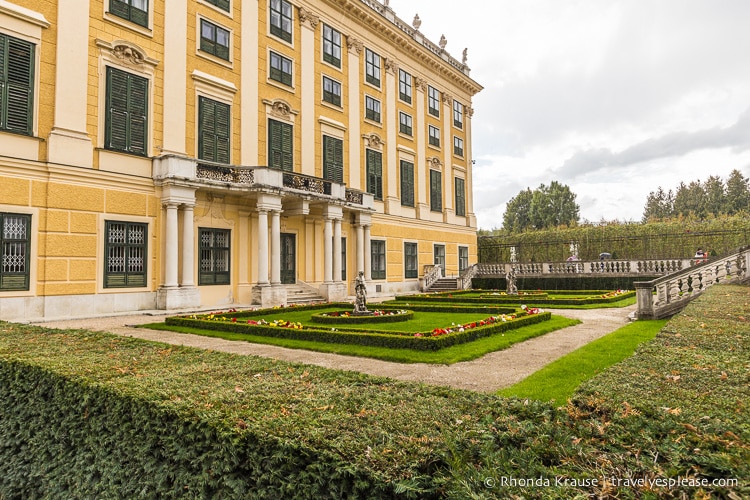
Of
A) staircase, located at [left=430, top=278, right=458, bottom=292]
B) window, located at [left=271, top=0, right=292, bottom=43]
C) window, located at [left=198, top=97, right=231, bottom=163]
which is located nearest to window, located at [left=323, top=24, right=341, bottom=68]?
window, located at [left=271, top=0, right=292, bottom=43]

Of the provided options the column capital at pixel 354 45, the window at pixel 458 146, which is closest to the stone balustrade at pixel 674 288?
the column capital at pixel 354 45

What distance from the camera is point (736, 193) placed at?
6931 centimetres

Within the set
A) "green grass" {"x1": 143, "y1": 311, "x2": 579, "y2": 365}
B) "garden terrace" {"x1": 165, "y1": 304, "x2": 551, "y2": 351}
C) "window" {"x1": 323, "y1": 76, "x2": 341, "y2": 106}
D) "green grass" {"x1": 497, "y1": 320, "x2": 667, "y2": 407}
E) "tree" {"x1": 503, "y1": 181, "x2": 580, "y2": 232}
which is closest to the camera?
"green grass" {"x1": 497, "y1": 320, "x2": 667, "y2": 407}

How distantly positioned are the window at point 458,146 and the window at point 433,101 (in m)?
2.90

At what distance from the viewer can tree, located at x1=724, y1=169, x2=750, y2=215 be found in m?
67.8

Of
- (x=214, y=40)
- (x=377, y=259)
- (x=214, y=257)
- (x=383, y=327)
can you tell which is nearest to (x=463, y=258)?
(x=377, y=259)

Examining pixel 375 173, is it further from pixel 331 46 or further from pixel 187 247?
pixel 187 247

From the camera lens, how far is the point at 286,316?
15.5 m

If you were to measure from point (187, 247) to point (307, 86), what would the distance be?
38.3 ft

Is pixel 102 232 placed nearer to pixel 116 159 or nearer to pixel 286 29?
pixel 116 159

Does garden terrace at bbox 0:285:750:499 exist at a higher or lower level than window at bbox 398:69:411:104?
lower

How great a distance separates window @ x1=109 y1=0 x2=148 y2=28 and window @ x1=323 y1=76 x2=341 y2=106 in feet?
32.8

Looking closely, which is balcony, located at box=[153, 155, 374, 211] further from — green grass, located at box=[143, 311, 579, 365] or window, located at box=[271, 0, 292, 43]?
green grass, located at box=[143, 311, 579, 365]

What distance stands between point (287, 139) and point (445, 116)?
16530 millimetres
